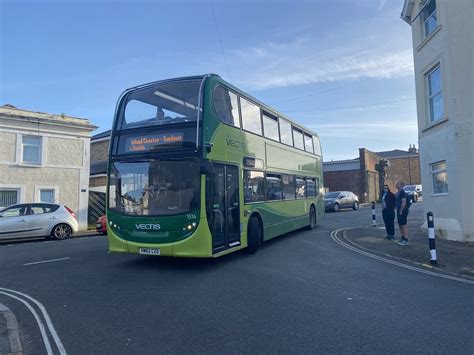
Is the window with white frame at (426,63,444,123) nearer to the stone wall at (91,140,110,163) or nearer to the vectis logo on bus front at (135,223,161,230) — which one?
the vectis logo on bus front at (135,223,161,230)

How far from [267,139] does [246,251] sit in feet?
11.5

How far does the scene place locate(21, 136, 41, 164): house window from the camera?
19.1 meters

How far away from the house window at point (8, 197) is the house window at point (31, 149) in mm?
1695

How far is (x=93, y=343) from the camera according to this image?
4.25 m

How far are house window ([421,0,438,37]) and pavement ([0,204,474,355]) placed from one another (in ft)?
31.0

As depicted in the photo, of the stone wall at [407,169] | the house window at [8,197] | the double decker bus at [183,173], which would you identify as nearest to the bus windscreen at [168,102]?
the double decker bus at [183,173]

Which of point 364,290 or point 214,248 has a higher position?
point 214,248

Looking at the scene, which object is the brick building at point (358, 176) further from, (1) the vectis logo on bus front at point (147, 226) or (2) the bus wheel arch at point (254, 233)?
(1) the vectis logo on bus front at point (147, 226)

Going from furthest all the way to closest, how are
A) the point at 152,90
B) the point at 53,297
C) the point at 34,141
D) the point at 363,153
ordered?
the point at 363,153, the point at 34,141, the point at 152,90, the point at 53,297

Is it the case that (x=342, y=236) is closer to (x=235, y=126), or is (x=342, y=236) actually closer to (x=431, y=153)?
(x=431, y=153)

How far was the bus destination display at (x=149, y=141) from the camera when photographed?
7782 millimetres

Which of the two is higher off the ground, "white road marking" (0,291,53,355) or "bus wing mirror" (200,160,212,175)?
"bus wing mirror" (200,160,212,175)

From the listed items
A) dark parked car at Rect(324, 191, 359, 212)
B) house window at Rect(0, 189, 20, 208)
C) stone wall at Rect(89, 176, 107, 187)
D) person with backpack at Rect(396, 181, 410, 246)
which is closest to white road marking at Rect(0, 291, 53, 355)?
person with backpack at Rect(396, 181, 410, 246)

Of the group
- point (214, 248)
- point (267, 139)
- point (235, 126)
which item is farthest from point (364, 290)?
point (267, 139)
